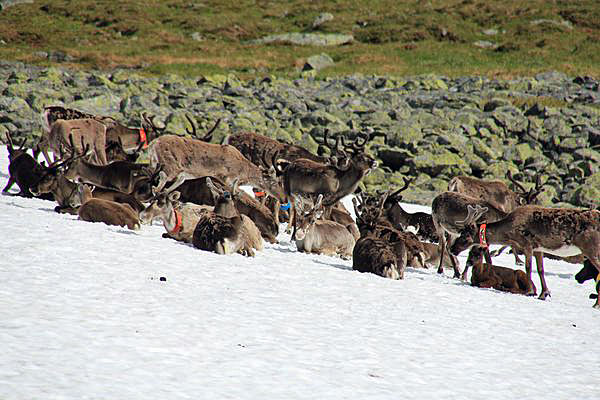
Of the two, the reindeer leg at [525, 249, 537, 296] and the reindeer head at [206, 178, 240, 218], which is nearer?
the reindeer leg at [525, 249, 537, 296]

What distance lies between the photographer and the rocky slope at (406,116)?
1026 inches

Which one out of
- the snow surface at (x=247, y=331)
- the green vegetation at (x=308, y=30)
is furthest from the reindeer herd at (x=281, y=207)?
the green vegetation at (x=308, y=30)

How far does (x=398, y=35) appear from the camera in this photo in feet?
217

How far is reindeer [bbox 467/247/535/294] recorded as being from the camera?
36.1 feet

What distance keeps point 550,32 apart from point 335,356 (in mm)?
64061

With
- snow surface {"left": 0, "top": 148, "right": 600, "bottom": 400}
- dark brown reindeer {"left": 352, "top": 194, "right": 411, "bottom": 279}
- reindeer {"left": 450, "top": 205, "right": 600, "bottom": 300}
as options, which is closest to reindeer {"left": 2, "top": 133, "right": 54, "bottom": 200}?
snow surface {"left": 0, "top": 148, "right": 600, "bottom": 400}

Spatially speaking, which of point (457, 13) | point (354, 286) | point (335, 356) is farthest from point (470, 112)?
point (457, 13)

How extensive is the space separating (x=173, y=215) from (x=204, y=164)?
493 cm

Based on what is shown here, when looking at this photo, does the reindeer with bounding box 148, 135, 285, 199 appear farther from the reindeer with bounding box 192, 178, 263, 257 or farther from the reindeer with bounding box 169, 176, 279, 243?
the reindeer with bounding box 192, 178, 263, 257

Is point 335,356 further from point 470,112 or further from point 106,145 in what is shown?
point 470,112

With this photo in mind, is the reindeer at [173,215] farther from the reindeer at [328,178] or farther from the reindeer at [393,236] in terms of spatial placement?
the reindeer at [328,178]

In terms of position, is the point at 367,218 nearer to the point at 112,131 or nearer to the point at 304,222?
the point at 304,222

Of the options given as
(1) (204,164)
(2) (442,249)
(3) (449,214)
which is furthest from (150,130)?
(2) (442,249)

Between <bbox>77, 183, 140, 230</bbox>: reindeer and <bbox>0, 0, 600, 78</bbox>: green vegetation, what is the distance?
37.0 metres
